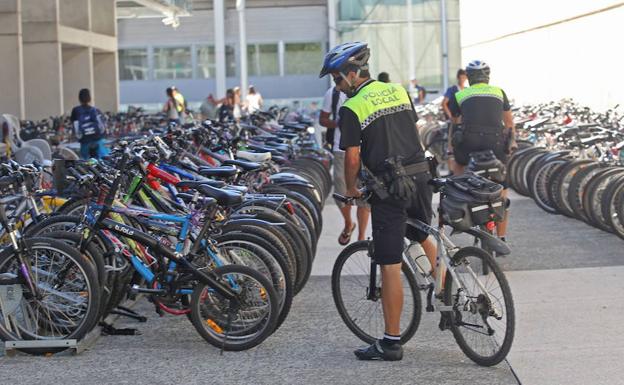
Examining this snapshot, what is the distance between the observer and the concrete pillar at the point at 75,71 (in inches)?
1179

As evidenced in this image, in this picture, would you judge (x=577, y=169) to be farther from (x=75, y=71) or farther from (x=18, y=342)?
(x=75, y=71)

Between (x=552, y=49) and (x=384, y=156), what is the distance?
15.4 meters

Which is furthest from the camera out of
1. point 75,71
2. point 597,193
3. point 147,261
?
point 75,71

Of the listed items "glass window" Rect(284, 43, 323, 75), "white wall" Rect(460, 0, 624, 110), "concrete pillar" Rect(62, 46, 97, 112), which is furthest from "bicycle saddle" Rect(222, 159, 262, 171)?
"glass window" Rect(284, 43, 323, 75)

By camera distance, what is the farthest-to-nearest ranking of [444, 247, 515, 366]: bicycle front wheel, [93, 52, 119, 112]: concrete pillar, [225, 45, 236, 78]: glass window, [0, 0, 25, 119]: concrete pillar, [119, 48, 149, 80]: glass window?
[119, 48, 149, 80]: glass window → [225, 45, 236, 78]: glass window → [93, 52, 119, 112]: concrete pillar → [0, 0, 25, 119]: concrete pillar → [444, 247, 515, 366]: bicycle front wheel

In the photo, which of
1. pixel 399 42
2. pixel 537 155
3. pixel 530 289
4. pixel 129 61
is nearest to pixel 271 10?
pixel 129 61

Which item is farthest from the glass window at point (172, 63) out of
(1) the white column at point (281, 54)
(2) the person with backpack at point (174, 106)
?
(2) the person with backpack at point (174, 106)

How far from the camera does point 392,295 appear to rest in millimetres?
6336

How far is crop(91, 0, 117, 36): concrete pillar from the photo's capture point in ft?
106

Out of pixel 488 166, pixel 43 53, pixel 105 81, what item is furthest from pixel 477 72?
pixel 105 81

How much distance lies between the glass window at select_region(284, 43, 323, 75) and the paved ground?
1732 inches

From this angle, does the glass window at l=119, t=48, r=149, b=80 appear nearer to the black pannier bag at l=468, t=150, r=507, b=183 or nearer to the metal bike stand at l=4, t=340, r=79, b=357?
the black pannier bag at l=468, t=150, r=507, b=183

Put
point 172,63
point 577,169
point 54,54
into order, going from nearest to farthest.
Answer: point 577,169 < point 54,54 < point 172,63

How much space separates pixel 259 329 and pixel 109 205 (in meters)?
1.16
